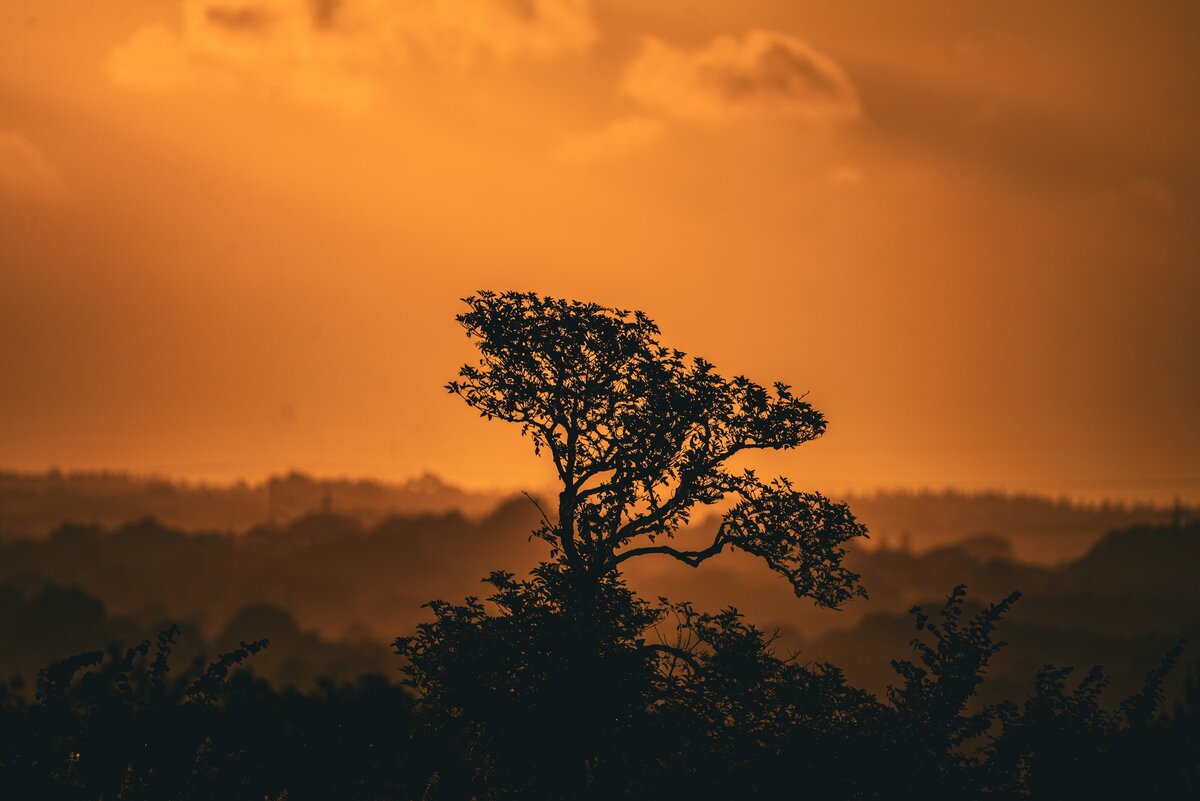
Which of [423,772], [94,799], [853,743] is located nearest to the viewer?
[853,743]

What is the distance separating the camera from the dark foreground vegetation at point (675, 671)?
34812 mm

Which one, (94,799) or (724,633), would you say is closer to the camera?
(724,633)

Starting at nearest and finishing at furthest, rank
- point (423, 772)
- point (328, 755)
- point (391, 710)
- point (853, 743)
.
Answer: point (853, 743), point (328, 755), point (423, 772), point (391, 710)

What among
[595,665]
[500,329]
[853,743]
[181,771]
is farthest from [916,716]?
[181,771]

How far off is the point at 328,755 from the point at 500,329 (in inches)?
719

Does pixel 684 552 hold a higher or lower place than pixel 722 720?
higher

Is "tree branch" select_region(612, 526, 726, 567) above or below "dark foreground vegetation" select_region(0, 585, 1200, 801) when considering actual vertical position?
above

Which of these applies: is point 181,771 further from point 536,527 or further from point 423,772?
point 423,772

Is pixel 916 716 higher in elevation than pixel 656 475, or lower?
lower

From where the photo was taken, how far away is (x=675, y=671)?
37.5m

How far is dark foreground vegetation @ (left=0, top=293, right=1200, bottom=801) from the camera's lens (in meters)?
34.8

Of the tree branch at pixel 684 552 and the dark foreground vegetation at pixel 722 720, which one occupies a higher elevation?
the tree branch at pixel 684 552

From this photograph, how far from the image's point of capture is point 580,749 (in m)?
36.8

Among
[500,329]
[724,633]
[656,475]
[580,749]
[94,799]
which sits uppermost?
[500,329]
